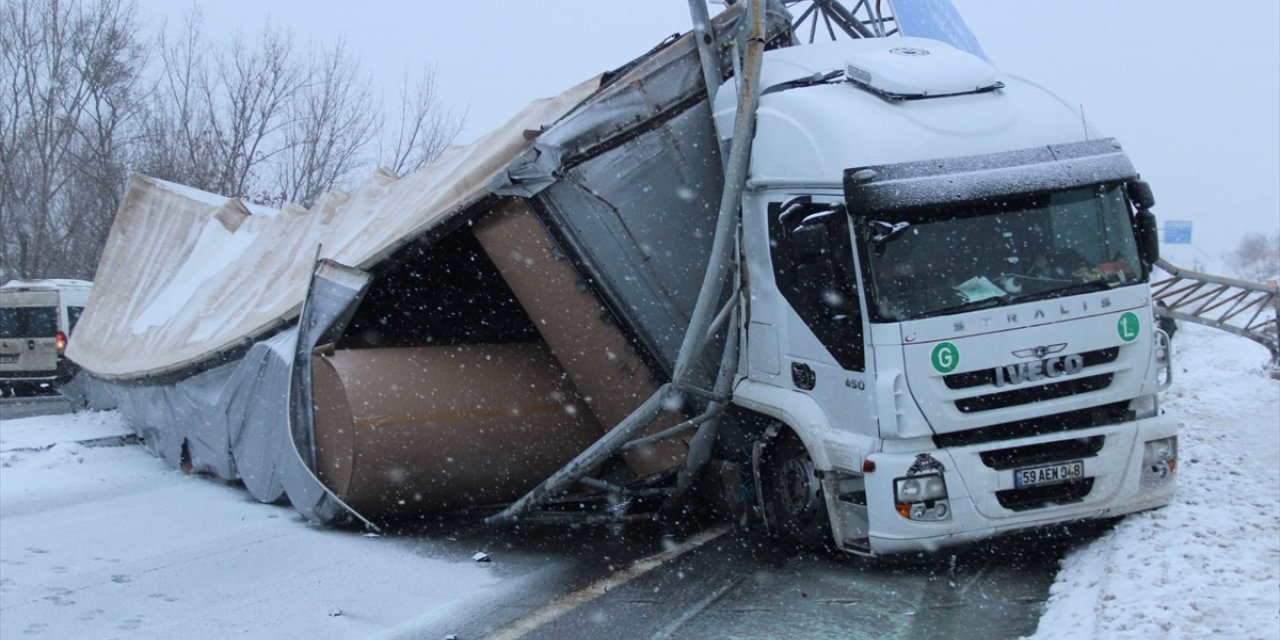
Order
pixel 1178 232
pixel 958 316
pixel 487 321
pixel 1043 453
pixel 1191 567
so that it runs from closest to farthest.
→ 1. pixel 1191 567
2. pixel 958 316
3. pixel 1043 453
4. pixel 487 321
5. pixel 1178 232

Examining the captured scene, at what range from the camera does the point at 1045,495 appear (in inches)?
259

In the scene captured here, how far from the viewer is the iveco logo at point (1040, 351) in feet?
21.1

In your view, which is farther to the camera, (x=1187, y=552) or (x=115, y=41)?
(x=115, y=41)

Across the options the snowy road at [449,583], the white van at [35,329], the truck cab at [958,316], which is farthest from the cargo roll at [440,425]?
the white van at [35,329]

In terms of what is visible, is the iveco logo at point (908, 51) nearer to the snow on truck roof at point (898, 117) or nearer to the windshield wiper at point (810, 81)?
the snow on truck roof at point (898, 117)

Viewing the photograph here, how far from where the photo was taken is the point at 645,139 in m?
8.20

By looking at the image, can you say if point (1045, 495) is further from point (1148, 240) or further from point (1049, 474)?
point (1148, 240)

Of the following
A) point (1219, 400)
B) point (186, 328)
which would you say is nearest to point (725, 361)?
point (186, 328)

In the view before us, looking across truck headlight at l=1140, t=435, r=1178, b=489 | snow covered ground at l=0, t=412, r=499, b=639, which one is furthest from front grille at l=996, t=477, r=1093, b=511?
snow covered ground at l=0, t=412, r=499, b=639

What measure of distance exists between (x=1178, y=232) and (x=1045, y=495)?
4365cm

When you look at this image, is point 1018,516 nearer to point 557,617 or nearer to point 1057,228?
point 1057,228

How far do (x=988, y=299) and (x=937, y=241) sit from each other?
1.41ft

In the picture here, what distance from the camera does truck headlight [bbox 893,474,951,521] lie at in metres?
6.32

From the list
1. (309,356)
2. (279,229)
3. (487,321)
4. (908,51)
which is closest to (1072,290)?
(908,51)
